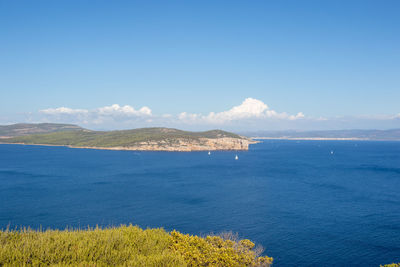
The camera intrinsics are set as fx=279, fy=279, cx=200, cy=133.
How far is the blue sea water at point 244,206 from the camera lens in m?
49.9

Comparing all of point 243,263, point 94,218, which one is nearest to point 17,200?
point 94,218

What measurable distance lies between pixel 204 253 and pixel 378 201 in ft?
245

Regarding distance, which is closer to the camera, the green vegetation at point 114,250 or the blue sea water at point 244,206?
the green vegetation at point 114,250

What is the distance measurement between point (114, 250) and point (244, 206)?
58089 millimetres

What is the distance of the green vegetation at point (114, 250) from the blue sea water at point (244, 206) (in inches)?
851

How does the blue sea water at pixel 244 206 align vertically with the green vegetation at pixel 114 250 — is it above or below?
below

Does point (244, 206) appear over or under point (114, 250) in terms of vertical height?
under

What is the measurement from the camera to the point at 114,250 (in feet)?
70.2

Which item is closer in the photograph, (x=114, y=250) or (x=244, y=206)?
(x=114, y=250)

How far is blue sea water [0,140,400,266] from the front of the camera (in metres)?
49.9

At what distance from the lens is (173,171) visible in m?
133

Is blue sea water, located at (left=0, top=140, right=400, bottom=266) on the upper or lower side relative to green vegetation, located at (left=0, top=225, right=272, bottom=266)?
lower

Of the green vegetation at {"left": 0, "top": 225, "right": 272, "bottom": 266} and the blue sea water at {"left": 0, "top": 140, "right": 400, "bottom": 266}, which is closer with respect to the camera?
the green vegetation at {"left": 0, "top": 225, "right": 272, "bottom": 266}

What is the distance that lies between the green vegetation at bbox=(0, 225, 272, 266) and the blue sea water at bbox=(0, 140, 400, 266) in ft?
70.9
